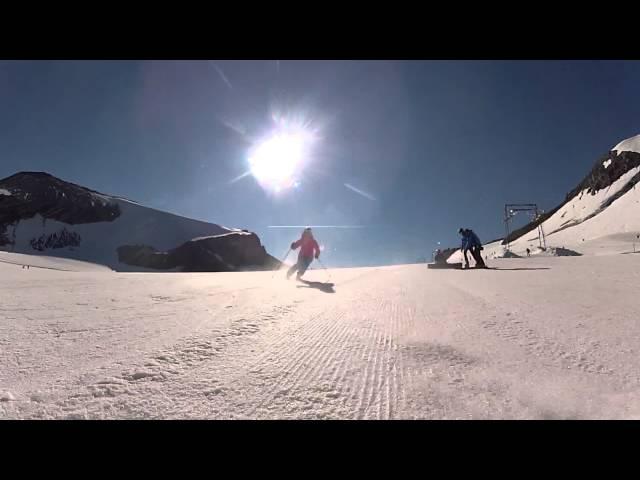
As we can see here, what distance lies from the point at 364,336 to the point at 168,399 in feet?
5.71

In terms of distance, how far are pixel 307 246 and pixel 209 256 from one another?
56093mm

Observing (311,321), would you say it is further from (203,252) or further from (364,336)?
(203,252)

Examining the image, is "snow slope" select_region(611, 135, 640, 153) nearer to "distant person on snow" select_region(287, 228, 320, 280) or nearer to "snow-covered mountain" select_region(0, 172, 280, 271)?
"snow-covered mountain" select_region(0, 172, 280, 271)

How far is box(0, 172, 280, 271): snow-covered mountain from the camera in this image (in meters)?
78.2

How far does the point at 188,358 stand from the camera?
2172mm

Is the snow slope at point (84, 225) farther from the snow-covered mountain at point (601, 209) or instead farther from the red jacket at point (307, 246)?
the snow-covered mountain at point (601, 209)

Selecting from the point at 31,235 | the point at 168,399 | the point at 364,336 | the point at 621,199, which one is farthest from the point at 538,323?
the point at 31,235

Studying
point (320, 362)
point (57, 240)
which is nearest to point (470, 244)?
point (320, 362)

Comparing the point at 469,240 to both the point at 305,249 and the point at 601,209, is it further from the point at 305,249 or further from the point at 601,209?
the point at 601,209

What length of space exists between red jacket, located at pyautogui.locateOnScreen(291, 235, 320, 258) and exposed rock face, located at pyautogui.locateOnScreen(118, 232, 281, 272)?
4488cm

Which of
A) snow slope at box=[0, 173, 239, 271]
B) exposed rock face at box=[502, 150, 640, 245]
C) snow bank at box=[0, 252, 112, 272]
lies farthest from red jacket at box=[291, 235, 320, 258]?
exposed rock face at box=[502, 150, 640, 245]

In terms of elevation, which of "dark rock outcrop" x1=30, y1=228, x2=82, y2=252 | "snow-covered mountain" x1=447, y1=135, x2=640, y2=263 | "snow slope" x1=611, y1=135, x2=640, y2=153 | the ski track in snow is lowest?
the ski track in snow

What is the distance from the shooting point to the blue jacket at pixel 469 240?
621 inches

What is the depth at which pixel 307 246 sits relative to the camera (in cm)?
1245
